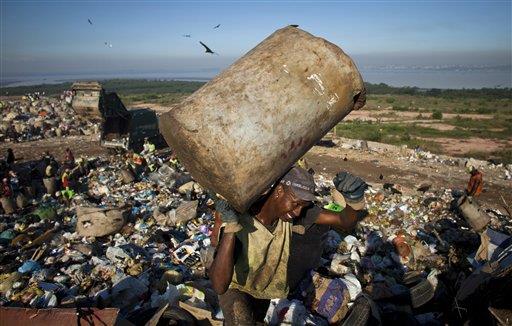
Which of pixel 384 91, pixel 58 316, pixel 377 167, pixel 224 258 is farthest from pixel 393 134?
pixel 384 91

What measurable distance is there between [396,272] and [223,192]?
13.0 feet

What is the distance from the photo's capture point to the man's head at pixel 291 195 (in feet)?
8.23

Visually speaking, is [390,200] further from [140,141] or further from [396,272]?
[140,141]

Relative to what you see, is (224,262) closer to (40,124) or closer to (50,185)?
(50,185)

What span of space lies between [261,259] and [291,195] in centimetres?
58

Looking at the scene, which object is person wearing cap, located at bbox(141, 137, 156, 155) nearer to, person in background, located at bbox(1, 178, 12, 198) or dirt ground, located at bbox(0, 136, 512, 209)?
dirt ground, located at bbox(0, 136, 512, 209)

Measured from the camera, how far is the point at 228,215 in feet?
7.26

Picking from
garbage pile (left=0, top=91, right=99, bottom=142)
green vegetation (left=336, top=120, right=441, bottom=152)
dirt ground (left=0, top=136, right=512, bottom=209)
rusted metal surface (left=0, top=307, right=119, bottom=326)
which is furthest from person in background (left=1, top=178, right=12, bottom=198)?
green vegetation (left=336, top=120, right=441, bottom=152)

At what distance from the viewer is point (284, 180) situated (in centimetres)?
256

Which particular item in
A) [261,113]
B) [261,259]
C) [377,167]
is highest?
[261,113]

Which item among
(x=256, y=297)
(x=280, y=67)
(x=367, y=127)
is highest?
(x=280, y=67)

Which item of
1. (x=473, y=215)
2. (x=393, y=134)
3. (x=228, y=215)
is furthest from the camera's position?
(x=393, y=134)

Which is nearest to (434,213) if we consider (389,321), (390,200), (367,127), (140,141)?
(390,200)

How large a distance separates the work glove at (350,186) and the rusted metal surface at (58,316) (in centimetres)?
220
